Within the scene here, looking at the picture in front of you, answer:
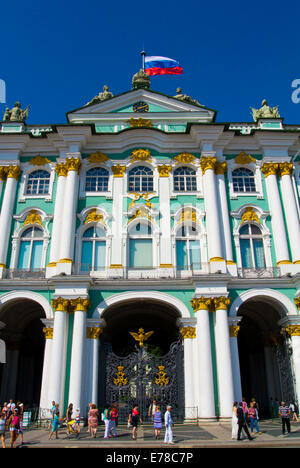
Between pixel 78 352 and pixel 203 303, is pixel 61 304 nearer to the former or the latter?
pixel 78 352

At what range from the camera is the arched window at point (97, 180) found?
25.8 m

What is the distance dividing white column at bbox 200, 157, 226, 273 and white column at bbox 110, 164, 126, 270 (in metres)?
4.85

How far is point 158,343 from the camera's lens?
2819cm

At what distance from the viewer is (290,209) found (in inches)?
969

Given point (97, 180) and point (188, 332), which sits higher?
point (97, 180)

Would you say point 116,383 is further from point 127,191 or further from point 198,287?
point 127,191

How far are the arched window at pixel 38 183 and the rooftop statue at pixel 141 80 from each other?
8.97 metres

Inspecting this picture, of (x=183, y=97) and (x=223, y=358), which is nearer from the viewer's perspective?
(x=223, y=358)

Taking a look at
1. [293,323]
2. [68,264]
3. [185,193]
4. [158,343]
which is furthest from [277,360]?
[68,264]

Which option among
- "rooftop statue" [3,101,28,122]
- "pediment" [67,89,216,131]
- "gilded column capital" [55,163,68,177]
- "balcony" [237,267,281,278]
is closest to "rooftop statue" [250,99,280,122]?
"pediment" [67,89,216,131]

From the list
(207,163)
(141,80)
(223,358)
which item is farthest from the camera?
(141,80)

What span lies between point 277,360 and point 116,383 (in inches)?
356

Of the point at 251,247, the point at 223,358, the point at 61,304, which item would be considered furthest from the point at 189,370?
the point at 251,247

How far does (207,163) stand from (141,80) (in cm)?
855
